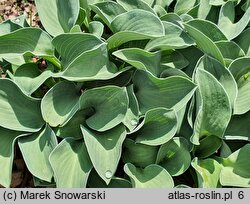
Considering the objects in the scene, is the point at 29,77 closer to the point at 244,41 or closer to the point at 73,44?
the point at 73,44

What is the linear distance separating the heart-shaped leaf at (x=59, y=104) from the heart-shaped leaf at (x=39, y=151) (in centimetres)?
6

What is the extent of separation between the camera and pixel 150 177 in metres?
2.17

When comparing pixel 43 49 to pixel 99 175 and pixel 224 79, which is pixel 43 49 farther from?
pixel 224 79

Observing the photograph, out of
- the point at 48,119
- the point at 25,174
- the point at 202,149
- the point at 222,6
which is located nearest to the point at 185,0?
the point at 222,6

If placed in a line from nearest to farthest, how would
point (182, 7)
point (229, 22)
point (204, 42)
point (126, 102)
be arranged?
point (126, 102), point (204, 42), point (229, 22), point (182, 7)

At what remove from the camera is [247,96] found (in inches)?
87.9

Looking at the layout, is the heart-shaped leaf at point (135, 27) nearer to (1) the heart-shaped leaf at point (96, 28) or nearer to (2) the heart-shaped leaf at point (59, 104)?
(1) the heart-shaped leaf at point (96, 28)

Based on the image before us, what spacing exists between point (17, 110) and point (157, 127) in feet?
2.13

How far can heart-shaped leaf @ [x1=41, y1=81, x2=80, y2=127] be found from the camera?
2146mm

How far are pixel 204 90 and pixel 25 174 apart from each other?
1.04m

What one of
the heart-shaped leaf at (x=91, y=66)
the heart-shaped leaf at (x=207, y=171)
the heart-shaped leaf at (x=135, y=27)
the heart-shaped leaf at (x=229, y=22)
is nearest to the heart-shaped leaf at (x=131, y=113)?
the heart-shaped leaf at (x=91, y=66)

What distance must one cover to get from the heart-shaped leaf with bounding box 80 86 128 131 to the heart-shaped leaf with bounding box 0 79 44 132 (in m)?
0.24

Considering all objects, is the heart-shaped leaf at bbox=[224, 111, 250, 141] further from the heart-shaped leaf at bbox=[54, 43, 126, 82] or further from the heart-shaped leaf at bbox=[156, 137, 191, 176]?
the heart-shaped leaf at bbox=[54, 43, 126, 82]

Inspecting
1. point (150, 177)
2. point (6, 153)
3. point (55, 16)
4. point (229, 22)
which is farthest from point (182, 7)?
point (6, 153)
